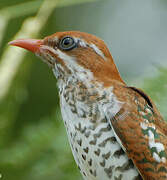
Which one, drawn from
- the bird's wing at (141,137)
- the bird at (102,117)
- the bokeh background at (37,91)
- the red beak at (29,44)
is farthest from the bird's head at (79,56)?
the bokeh background at (37,91)

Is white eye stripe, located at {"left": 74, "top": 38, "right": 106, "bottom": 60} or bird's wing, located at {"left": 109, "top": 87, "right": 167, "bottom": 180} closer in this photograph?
bird's wing, located at {"left": 109, "top": 87, "right": 167, "bottom": 180}

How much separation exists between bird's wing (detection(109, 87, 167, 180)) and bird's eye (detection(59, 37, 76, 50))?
0.59 m

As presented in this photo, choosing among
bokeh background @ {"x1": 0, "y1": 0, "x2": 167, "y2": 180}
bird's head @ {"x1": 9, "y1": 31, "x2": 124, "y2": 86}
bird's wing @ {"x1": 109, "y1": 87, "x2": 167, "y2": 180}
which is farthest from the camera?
bokeh background @ {"x1": 0, "y1": 0, "x2": 167, "y2": 180}

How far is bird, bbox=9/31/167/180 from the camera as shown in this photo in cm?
356

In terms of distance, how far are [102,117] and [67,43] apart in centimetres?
78

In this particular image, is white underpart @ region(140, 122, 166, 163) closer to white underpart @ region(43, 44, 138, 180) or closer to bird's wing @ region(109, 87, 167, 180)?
bird's wing @ region(109, 87, 167, 180)

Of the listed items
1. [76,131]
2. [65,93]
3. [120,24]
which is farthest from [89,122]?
[120,24]

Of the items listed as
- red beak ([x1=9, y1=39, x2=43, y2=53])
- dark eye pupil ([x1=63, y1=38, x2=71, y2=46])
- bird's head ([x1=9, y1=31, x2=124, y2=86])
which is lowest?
bird's head ([x1=9, y1=31, x2=124, y2=86])

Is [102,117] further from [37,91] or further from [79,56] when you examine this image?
[37,91]

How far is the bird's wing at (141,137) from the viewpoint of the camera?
3533 millimetres

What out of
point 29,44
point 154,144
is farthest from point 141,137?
point 29,44

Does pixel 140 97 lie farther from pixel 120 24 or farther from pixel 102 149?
pixel 120 24

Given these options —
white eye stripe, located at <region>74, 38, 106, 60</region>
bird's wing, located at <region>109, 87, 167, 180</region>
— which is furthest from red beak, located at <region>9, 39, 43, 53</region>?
bird's wing, located at <region>109, 87, 167, 180</region>

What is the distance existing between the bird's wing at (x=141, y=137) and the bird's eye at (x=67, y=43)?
0.59 m
